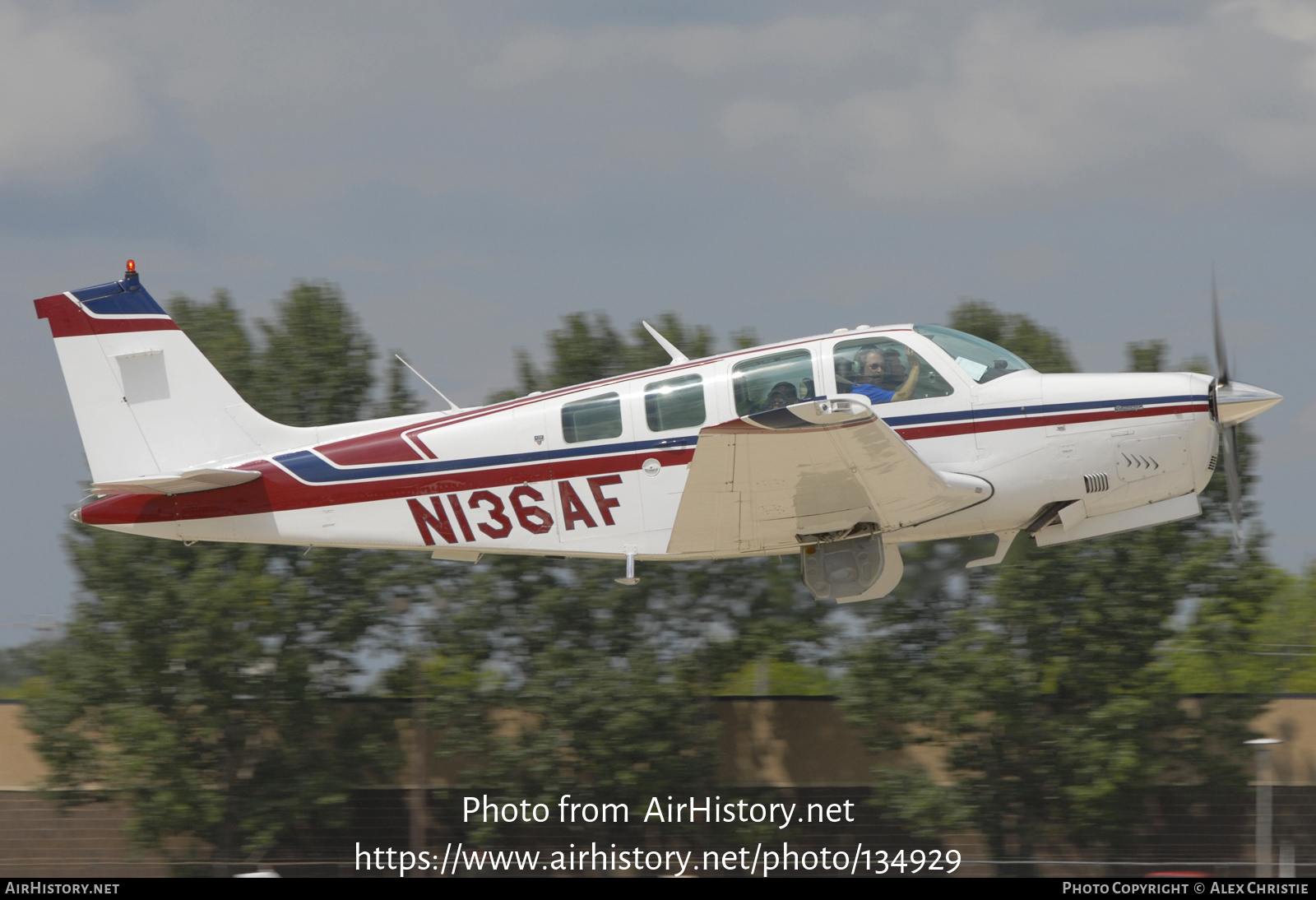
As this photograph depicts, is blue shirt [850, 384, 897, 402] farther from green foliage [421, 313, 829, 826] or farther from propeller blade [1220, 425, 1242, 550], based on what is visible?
green foliage [421, 313, 829, 826]

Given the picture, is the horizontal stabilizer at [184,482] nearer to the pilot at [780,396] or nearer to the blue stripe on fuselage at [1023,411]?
the pilot at [780,396]

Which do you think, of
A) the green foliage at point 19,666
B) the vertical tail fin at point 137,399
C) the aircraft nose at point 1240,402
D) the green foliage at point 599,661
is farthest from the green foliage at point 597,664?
the aircraft nose at point 1240,402

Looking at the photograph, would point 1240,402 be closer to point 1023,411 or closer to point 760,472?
point 1023,411

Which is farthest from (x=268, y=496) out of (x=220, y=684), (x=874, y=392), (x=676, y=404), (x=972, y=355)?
(x=220, y=684)

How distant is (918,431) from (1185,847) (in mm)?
16943

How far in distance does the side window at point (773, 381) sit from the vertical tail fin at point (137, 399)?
4060mm

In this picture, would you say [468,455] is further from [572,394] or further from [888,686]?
[888,686]

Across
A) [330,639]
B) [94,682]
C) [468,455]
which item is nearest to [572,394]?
[468,455]

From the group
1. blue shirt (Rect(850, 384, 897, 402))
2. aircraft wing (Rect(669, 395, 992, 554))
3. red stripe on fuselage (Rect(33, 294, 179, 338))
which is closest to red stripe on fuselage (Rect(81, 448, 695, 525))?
red stripe on fuselage (Rect(33, 294, 179, 338))

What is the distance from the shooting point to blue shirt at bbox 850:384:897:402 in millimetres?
10281

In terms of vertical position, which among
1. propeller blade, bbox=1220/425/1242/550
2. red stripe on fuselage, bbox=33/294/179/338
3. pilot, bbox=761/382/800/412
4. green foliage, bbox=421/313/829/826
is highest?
red stripe on fuselage, bbox=33/294/179/338

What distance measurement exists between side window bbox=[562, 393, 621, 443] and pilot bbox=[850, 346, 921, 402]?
201 centimetres

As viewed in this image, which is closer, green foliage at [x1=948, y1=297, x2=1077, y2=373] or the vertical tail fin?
the vertical tail fin

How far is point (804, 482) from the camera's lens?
32.3 feet
